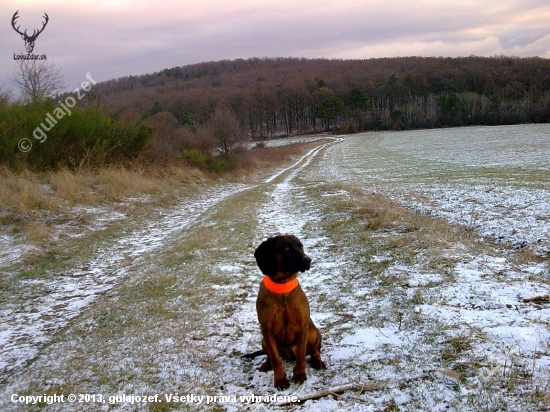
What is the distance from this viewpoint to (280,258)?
3.65 metres

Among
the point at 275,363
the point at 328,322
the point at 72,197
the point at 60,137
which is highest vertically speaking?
the point at 60,137

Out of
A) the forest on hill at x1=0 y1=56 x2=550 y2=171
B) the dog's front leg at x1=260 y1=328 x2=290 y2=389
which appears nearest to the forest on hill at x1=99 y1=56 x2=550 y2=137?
the forest on hill at x1=0 y1=56 x2=550 y2=171

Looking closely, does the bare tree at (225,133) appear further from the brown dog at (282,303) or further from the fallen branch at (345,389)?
the fallen branch at (345,389)

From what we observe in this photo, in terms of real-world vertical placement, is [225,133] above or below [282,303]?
above

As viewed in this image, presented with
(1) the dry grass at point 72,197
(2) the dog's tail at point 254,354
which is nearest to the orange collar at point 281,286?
(2) the dog's tail at point 254,354

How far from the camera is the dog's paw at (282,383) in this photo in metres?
3.61

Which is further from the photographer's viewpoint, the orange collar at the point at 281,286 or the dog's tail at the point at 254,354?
the dog's tail at the point at 254,354

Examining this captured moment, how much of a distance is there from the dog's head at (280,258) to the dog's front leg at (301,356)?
55 centimetres

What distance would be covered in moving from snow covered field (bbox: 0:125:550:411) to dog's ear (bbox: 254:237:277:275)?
3.71 ft

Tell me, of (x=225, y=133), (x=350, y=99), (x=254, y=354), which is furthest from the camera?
(x=350, y=99)

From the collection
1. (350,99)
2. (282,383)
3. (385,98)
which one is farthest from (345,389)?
(385,98)

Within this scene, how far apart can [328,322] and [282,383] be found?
1.64 m

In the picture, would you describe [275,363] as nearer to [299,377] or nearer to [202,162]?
[299,377]

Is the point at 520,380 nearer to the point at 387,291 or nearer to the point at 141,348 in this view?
the point at 387,291
